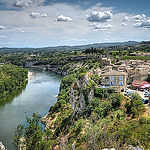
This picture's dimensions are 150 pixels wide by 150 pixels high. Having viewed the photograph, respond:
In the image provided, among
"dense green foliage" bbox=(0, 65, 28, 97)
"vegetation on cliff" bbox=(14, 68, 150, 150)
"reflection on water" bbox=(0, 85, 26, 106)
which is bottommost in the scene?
"reflection on water" bbox=(0, 85, 26, 106)

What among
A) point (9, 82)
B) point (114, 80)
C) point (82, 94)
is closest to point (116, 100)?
point (82, 94)

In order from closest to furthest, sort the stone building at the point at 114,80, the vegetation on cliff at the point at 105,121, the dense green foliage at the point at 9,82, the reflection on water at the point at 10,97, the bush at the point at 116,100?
the vegetation on cliff at the point at 105,121
the bush at the point at 116,100
the stone building at the point at 114,80
the reflection on water at the point at 10,97
the dense green foliage at the point at 9,82

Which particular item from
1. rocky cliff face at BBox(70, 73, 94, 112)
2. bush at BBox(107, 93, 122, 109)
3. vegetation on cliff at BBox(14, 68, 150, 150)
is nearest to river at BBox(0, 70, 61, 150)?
vegetation on cliff at BBox(14, 68, 150, 150)

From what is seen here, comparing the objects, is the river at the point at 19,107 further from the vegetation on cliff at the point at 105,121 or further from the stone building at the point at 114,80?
the stone building at the point at 114,80

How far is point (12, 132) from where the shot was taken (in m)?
24.5

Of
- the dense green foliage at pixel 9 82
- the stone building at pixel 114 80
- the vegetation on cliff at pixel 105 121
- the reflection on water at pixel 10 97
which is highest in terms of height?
the stone building at pixel 114 80

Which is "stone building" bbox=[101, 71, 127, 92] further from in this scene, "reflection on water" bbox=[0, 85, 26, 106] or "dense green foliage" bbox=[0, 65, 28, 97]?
"dense green foliage" bbox=[0, 65, 28, 97]

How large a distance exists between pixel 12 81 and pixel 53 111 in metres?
26.0

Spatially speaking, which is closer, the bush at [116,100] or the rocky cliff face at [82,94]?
the bush at [116,100]

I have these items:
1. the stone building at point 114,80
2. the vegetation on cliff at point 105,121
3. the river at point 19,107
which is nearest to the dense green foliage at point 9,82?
the river at point 19,107

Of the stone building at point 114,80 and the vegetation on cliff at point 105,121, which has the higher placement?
the stone building at point 114,80

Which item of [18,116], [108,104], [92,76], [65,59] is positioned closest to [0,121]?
[18,116]

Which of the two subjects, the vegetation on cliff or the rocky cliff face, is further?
the rocky cliff face

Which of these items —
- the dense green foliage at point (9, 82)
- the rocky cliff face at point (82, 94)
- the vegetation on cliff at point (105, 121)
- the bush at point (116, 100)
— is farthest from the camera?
the dense green foliage at point (9, 82)
